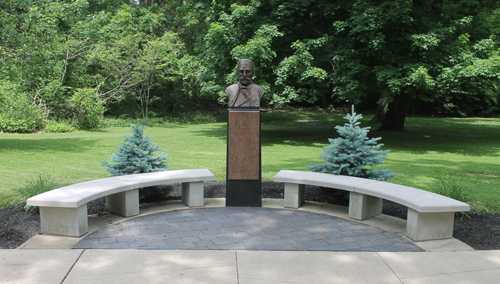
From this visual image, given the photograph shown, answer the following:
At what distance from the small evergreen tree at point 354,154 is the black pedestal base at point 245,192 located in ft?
3.99

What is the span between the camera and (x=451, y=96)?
3369 centimetres

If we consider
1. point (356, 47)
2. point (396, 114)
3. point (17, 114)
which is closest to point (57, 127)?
point (17, 114)

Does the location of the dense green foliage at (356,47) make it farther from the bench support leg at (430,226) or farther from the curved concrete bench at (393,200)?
the bench support leg at (430,226)

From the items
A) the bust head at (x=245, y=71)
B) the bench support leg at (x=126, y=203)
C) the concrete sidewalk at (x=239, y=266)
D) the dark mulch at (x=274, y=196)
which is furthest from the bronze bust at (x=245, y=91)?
the concrete sidewalk at (x=239, y=266)

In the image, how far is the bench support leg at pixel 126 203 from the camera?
559 centimetres

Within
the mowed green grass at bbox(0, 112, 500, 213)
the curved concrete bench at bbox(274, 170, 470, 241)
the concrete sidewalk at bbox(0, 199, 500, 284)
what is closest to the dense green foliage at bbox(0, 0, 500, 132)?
the mowed green grass at bbox(0, 112, 500, 213)

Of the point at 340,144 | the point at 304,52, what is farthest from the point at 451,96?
the point at 340,144

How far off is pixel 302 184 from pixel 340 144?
90 cm

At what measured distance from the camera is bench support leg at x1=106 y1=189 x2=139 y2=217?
5.59m

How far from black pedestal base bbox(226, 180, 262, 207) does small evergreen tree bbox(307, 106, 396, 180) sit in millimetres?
1217

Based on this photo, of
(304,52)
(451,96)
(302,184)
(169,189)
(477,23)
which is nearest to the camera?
(302,184)

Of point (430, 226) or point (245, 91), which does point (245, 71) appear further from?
point (430, 226)

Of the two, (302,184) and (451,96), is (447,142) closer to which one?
(302,184)

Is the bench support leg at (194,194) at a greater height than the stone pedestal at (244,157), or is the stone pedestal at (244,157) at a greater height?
the stone pedestal at (244,157)
